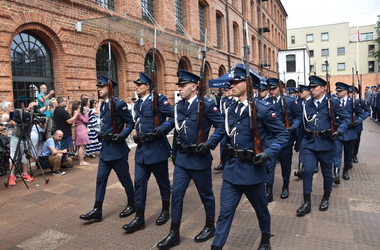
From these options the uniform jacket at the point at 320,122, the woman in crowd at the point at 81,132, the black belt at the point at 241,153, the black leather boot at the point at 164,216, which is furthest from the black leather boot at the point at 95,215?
the woman in crowd at the point at 81,132

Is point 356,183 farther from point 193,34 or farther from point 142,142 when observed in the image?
point 193,34

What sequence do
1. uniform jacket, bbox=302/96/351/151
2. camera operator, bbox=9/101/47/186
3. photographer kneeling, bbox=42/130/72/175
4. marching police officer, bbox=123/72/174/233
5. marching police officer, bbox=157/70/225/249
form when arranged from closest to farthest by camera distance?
marching police officer, bbox=157/70/225/249 → marching police officer, bbox=123/72/174/233 → uniform jacket, bbox=302/96/351/151 → camera operator, bbox=9/101/47/186 → photographer kneeling, bbox=42/130/72/175

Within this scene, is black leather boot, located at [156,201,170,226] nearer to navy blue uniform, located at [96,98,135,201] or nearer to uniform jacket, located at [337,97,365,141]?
navy blue uniform, located at [96,98,135,201]

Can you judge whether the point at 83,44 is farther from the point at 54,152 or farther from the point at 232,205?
the point at 232,205

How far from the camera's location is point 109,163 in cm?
468

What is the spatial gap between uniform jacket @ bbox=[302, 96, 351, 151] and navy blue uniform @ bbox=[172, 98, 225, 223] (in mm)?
1845

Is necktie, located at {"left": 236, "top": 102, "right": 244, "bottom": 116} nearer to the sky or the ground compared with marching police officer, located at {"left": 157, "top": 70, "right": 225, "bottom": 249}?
nearer to the sky

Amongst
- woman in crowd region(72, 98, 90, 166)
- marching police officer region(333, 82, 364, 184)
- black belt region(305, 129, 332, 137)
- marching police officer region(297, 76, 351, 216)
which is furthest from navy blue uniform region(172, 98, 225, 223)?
woman in crowd region(72, 98, 90, 166)

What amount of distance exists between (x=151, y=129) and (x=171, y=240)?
1.61 metres

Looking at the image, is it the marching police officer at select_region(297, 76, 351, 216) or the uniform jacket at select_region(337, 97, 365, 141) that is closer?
the marching police officer at select_region(297, 76, 351, 216)

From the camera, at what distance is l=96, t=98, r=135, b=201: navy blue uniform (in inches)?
182

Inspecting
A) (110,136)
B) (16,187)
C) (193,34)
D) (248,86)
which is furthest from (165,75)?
(248,86)

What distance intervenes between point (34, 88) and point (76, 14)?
292 centimetres

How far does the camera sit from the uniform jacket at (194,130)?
384 centimetres
